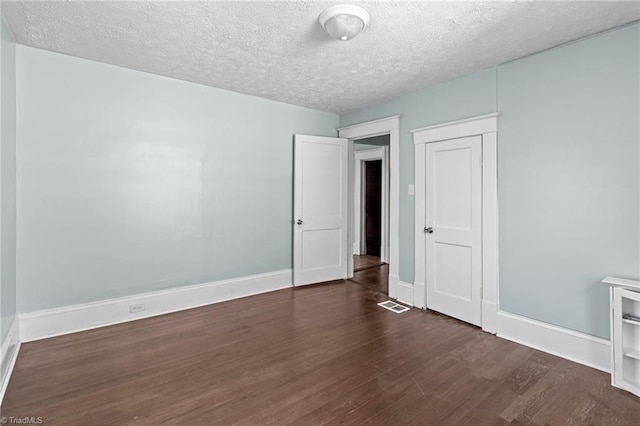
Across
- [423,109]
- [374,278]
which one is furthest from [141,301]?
[423,109]

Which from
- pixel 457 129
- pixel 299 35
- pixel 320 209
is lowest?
pixel 320 209

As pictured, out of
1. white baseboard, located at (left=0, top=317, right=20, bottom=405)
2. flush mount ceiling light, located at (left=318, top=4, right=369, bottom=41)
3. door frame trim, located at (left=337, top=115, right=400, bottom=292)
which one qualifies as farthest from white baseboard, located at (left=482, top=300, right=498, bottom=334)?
white baseboard, located at (left=0, top=317, right=20, bottom=405)

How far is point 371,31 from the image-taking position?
7.90 ft

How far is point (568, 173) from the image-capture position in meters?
2.58

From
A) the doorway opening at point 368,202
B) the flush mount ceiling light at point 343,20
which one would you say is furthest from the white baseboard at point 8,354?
the doorway opening at point 368,202

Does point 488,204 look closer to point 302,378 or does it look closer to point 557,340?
point 557,340

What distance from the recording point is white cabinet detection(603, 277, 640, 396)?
2.12 meters

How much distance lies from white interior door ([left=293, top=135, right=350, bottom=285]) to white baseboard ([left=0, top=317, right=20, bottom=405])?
2.88 meters

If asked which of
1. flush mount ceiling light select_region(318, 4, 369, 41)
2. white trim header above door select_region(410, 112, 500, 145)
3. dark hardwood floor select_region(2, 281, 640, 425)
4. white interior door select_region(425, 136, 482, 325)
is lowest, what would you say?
dark hardwood floor select_region(2, 281, 640, 425)

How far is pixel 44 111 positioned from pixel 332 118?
11.5 feet

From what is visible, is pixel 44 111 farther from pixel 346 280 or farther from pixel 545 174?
pixel 545 174

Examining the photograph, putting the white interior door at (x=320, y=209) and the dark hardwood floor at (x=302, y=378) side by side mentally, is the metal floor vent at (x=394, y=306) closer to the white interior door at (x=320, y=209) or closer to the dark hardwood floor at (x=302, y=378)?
the dark hardwood floor at (x=302, y=378)
